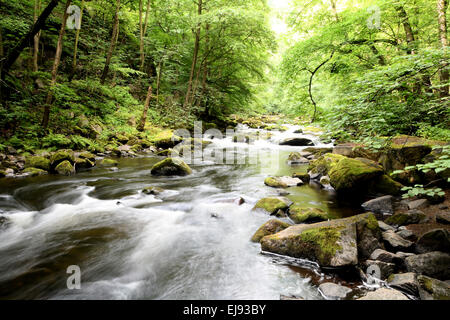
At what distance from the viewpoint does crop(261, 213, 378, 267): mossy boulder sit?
2.88 m

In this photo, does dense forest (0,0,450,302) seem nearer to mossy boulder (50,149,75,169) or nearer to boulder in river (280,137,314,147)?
mossy boulder (50,149,75,169)

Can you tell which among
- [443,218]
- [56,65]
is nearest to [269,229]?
[443,218]

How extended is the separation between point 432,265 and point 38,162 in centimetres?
1022

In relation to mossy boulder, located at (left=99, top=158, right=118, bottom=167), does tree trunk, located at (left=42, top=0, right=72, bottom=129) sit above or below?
above

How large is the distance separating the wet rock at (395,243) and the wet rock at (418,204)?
1552 mm

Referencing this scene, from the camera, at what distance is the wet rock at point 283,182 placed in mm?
6922

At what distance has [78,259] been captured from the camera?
328 cm

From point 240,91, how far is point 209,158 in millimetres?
7493

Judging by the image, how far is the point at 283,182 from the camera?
7.02m

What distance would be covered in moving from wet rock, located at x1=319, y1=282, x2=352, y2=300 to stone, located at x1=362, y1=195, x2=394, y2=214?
10.3 feet

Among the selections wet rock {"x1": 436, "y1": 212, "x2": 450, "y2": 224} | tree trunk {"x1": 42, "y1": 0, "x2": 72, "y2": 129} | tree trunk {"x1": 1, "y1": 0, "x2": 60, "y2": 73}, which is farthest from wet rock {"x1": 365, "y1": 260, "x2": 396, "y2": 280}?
tree trunk {"x1": 42, "y1": 0, "x2": 72, "y2": 129}

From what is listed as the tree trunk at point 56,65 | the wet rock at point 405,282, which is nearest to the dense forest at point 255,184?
the wet rock at point 405,282

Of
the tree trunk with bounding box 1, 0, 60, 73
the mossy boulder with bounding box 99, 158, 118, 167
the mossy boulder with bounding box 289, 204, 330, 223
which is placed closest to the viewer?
the mossy boulder with bounding box 289, 204, 330, 223
